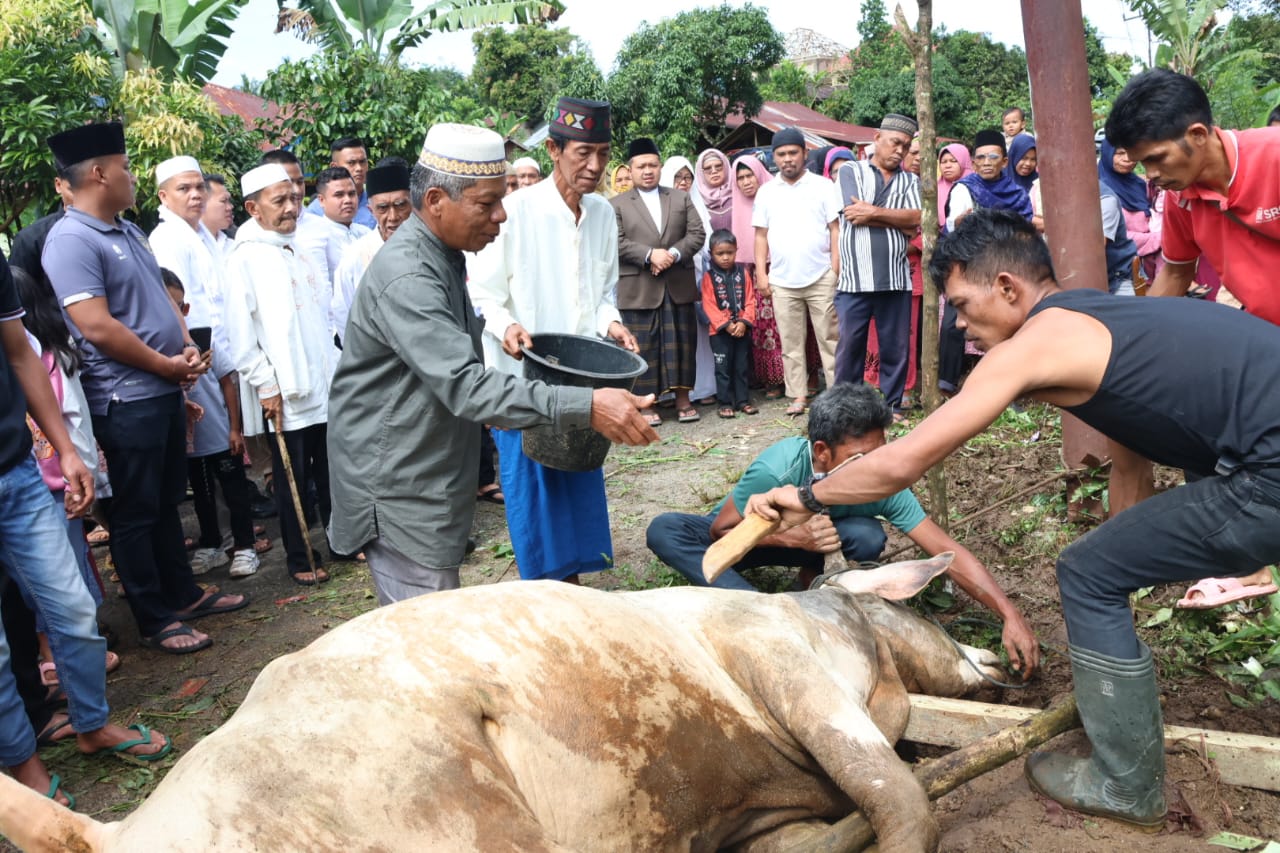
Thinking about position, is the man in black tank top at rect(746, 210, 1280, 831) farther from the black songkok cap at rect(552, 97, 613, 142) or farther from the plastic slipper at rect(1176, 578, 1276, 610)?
the black songkok cap at rect(552, 97, 613, 142)

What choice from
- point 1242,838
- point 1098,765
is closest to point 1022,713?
point 1098,765

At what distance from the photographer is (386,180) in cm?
679

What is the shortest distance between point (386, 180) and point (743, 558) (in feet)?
12.7

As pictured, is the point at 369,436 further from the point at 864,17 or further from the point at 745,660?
the point at 864,17

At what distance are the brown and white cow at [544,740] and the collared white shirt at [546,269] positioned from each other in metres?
2.10

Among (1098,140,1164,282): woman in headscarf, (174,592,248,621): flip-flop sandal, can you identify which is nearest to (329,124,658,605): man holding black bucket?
(174,592,248,621): flip-flop sandal

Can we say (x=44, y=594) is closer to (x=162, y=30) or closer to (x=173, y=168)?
(x=173, y=168)

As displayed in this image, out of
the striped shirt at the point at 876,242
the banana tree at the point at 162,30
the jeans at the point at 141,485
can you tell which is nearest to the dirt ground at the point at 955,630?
the jeans at the point at 141,485

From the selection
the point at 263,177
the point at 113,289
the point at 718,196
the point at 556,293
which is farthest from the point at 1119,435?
the point at 718,196

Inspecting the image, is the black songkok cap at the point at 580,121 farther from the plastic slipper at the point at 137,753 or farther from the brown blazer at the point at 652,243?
the brown blazer at the point at 652,243

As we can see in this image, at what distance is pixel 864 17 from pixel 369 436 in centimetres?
3704

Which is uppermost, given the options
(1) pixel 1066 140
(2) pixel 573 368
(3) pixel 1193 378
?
(1) pixel 1066 140

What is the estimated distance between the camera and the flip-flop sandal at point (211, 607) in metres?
5.53

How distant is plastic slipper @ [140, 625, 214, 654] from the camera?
5.12 m
